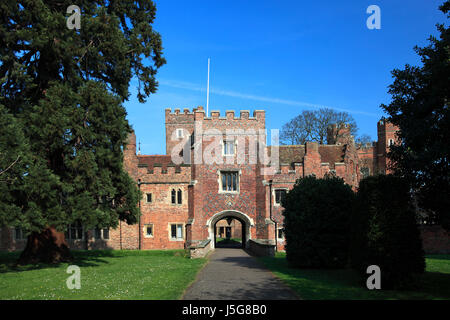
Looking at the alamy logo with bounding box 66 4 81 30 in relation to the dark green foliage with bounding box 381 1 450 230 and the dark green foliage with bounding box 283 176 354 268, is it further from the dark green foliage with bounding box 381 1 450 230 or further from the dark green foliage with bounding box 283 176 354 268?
the dark green foliage with bounding box 381 1 450 230

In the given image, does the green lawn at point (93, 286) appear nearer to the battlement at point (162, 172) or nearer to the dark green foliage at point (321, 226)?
the dark green foliage at point (321, 226)

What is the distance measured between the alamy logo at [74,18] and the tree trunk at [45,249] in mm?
10580

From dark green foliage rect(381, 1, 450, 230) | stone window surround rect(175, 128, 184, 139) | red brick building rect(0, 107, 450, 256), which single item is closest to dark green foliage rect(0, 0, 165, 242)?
red brick building rect(0, 107, 450, 256)

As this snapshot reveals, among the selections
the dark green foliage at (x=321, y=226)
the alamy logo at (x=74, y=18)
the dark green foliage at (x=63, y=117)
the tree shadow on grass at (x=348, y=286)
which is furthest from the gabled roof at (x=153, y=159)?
the tree shadow on grass at (x=348, y=286)

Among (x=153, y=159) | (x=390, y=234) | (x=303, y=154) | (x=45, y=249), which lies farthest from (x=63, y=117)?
(x=303, y=154)

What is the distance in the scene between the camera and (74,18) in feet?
59.7

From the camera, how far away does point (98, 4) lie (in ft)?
68.5

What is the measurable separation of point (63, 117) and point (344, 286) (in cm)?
1319

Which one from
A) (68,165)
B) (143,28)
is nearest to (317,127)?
(143,28)

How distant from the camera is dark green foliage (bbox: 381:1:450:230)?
37.5ft

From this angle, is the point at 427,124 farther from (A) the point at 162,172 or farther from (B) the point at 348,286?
(A) the point at 162,172
